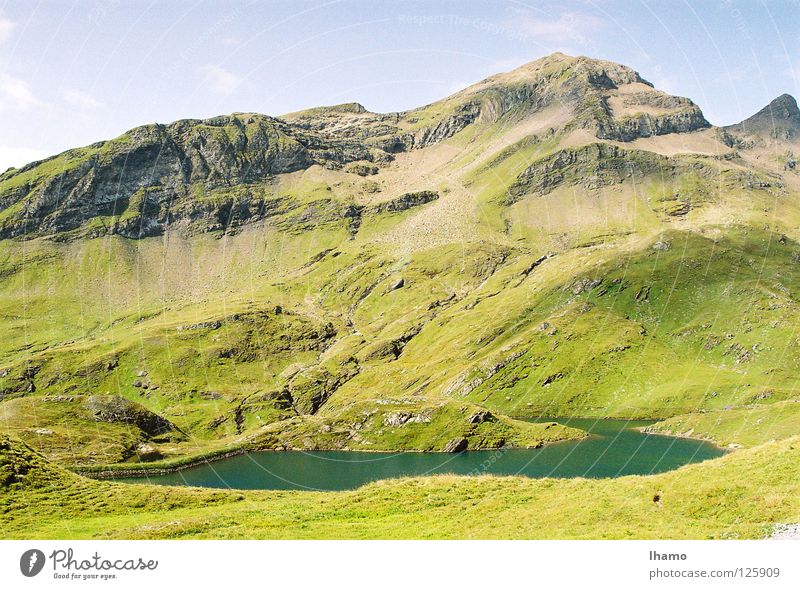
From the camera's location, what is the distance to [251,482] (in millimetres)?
137625

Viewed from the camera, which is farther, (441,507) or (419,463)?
(419,463)

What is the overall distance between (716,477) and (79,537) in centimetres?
4165

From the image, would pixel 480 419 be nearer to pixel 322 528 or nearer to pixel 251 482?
pixel 251 482

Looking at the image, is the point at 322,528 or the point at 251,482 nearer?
the point at 322,528

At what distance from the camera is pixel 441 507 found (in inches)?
1689

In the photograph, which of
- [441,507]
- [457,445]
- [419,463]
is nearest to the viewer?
[441,507]

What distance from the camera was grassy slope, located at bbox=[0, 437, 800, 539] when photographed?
32438 mm

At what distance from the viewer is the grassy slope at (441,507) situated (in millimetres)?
32438

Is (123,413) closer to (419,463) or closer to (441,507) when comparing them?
(419,463)

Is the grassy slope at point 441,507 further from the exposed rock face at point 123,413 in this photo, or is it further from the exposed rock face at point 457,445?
the exposed rock face at point 123,413

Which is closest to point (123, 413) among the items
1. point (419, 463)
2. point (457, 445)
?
point (419, 463)
